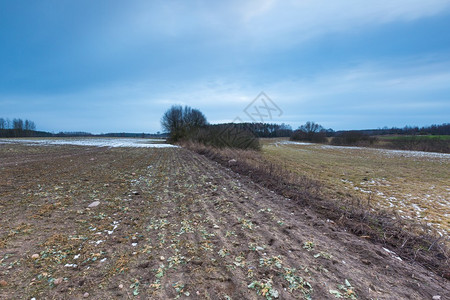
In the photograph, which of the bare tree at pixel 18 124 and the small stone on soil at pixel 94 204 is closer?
the small stone on soil at pixel 94 204

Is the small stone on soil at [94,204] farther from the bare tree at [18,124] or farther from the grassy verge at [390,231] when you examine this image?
the bare tree at [18,124]

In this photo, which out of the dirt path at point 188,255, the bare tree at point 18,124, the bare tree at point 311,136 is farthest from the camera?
the bare tree at point 18,124

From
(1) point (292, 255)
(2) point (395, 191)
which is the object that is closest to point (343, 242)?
(1) point (292, 255)

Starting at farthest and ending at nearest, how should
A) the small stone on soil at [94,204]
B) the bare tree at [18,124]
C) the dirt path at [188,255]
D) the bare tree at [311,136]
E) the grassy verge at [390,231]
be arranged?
the bare tree at [18,124]
the bare tree at [311,136]
the small stone on soil at [94,204]
the grassy verge at [390,231]
the dirt path at [188,255]

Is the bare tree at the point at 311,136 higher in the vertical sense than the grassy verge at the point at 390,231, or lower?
higher

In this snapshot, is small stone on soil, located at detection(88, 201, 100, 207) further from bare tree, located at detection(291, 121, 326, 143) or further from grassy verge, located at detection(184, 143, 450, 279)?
bare tree, located at detection(291, 121, 326, 143)

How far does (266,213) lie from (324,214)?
1.51 m

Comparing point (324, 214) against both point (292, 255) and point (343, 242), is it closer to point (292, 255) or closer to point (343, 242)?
point (343, 242)

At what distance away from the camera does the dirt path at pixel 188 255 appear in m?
2.46

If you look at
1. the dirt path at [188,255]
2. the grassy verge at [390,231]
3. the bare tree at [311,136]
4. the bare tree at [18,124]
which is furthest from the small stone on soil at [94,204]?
the bare tree at [18,124]

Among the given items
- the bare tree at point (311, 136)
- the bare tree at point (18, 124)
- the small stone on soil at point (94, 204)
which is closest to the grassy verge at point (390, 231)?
the small stone on soil at point (94, 204)

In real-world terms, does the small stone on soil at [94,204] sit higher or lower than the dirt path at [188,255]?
higher

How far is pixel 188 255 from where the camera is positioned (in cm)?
317

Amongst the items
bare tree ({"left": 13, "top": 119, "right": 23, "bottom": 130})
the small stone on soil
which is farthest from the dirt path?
bare tree ({"left": 13, "top": 119, "right": 23, "bottom": 130})
